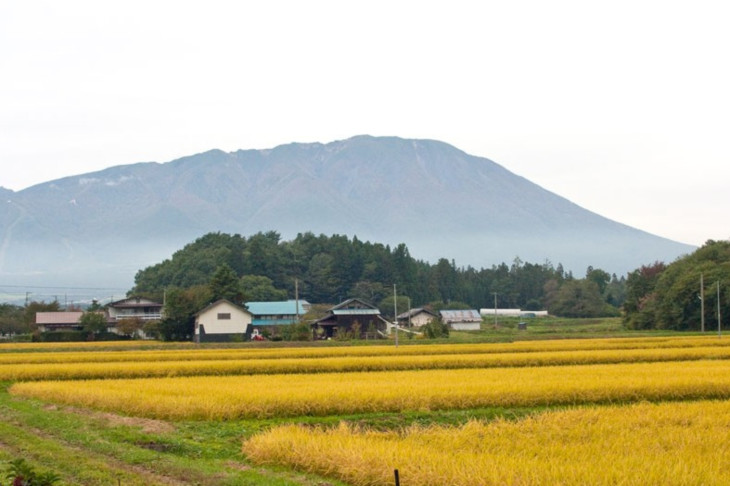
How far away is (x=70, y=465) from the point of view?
48.2 feet

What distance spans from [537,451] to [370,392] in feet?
26.2

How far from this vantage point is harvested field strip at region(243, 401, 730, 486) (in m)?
11.6

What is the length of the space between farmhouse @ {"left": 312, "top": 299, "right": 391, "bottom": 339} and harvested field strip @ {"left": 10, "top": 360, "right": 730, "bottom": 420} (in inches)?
2057

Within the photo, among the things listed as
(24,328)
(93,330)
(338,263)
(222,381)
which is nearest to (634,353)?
(222,381)

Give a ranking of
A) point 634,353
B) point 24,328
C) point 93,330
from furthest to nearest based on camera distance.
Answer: point 24,328 → point 93,330 → point 634,353

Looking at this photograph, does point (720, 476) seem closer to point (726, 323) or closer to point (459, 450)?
point (459, 450)

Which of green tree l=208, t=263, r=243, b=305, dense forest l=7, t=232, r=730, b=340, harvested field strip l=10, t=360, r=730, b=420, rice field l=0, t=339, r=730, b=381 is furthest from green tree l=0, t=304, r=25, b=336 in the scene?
harvested field strip l=10, t=360, r=730, b=420

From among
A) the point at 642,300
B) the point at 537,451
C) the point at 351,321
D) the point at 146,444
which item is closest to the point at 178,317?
the point at 351,321

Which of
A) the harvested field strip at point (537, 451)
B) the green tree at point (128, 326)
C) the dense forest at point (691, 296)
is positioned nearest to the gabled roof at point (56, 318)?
the green tree at point (128, 326)

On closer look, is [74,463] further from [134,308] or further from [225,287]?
[134,308]

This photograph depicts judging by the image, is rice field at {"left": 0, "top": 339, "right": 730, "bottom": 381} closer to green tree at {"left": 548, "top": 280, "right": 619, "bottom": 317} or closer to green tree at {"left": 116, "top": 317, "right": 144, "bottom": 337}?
green tree at {"left": 116, "top": 317, "right": 144, "bottom": 337}

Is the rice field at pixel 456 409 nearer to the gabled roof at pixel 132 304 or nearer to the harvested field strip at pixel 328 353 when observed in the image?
the harvested field strip at pixel 328 353

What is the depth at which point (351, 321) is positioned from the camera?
81875 millimetres

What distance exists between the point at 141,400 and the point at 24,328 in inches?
3309
